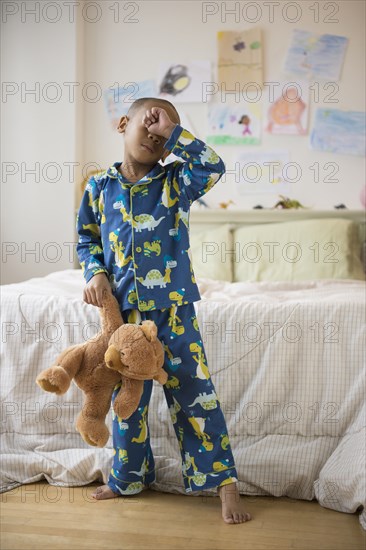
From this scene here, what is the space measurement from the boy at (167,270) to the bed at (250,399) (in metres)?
0.19

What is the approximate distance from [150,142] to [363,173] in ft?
7.81

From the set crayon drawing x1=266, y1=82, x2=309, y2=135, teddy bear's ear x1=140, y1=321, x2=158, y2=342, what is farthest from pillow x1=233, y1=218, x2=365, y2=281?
teddy bear's ear x1=140, y1=321, x2=158, y2=342

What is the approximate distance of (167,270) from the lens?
1.75m

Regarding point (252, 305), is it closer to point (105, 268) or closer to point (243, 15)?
point (105, 268)

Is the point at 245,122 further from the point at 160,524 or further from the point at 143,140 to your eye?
the point at 160,524

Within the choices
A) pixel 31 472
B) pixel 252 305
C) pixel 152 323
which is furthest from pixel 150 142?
pixel 31 472

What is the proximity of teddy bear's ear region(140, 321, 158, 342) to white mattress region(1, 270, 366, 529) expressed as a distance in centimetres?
50

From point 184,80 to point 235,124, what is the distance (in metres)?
0.38

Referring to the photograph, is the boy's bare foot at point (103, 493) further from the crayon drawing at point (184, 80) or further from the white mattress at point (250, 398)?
the crayon drawing at point (184, 80)

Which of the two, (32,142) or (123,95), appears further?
(123,95)

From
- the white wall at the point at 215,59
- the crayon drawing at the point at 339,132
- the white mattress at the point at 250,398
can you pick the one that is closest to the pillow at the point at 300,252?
the white wall at the point at 215,59

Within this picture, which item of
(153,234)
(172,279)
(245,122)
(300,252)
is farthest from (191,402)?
(245,122)

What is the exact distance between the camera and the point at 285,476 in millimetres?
1940

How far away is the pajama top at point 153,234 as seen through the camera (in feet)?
5.67
